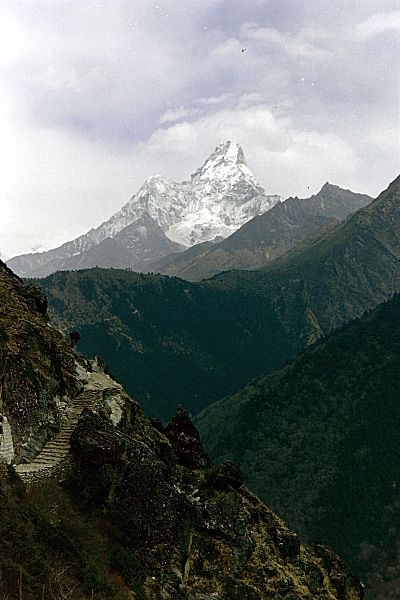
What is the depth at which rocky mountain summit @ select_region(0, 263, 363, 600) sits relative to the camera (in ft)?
65.0

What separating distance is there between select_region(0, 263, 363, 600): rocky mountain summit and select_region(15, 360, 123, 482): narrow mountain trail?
0.10 m

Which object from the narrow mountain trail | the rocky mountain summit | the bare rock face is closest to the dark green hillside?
the bare rock face

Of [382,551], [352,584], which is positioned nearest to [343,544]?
[382,551]

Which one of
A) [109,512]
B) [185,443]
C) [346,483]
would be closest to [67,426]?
[109,512]

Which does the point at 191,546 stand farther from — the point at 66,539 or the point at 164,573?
the point at 66,539

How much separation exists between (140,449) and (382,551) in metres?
157

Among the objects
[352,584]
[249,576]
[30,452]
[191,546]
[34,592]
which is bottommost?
[352,584]

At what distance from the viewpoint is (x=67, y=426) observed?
30.3m

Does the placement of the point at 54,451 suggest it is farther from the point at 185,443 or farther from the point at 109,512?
the point at 185,443

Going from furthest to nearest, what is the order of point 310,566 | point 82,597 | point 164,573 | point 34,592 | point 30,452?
point 310,566 < point 30,452 < point 164,573 < point 82,597 < point 34,592

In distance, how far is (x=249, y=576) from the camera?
29.9m

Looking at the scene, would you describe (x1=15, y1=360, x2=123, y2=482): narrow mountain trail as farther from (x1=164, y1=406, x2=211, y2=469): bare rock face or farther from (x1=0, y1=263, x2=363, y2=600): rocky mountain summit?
(x1=164, y1=406, x2=211, y2=469): bare rock face

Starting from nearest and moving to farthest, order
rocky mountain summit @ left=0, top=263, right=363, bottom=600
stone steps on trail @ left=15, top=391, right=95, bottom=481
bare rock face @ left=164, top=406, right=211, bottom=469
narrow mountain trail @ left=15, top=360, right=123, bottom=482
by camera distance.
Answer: rocky mountain summit @ left=0, top=263, right=363, bottom=600 → stone steps on trail @ left=15, top=391, right=95, bottom=481 → narrow mountain trail @ left=15, top=360, right=123, bottom=482 → bare rock face @ left=164, top=406, right=211, bottom=469

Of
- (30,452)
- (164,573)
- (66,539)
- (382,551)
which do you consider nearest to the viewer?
(66,539)
